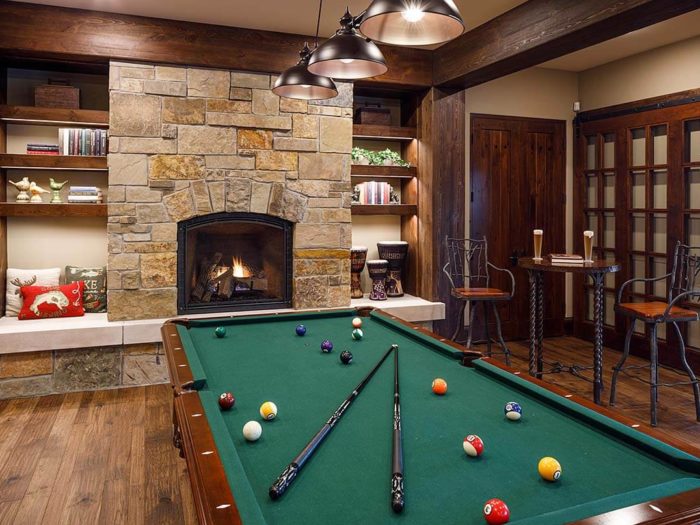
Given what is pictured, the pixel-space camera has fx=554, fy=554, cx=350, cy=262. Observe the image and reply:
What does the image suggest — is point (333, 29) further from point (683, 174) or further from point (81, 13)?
point (683, 174)

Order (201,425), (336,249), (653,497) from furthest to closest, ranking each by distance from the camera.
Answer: (336,249) < (201,425) < (653,497)

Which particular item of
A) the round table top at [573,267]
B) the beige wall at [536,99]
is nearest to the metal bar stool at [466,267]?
the beige wall at [536,99]

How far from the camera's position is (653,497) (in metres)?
1.15

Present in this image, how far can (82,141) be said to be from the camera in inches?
170

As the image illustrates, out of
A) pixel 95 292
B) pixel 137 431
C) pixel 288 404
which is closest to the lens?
pixel 288 404

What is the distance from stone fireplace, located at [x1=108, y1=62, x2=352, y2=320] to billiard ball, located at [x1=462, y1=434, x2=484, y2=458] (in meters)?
3.44

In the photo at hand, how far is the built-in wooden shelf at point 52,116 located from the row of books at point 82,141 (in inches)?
2.5

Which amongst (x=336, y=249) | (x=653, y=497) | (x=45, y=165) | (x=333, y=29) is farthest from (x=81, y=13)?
(x=653, y=497)

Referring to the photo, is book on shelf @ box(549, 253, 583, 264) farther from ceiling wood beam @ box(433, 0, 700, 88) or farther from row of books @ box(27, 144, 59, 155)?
row of books @ box(27, 144, 59, 155)

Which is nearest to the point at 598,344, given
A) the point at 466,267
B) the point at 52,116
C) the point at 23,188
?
the point at 466,267

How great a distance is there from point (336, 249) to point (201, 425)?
3.42 metres

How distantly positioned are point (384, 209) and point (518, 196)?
1.52 meters

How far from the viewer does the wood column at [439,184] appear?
5.05 meters

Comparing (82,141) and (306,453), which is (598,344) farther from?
(82,141)
